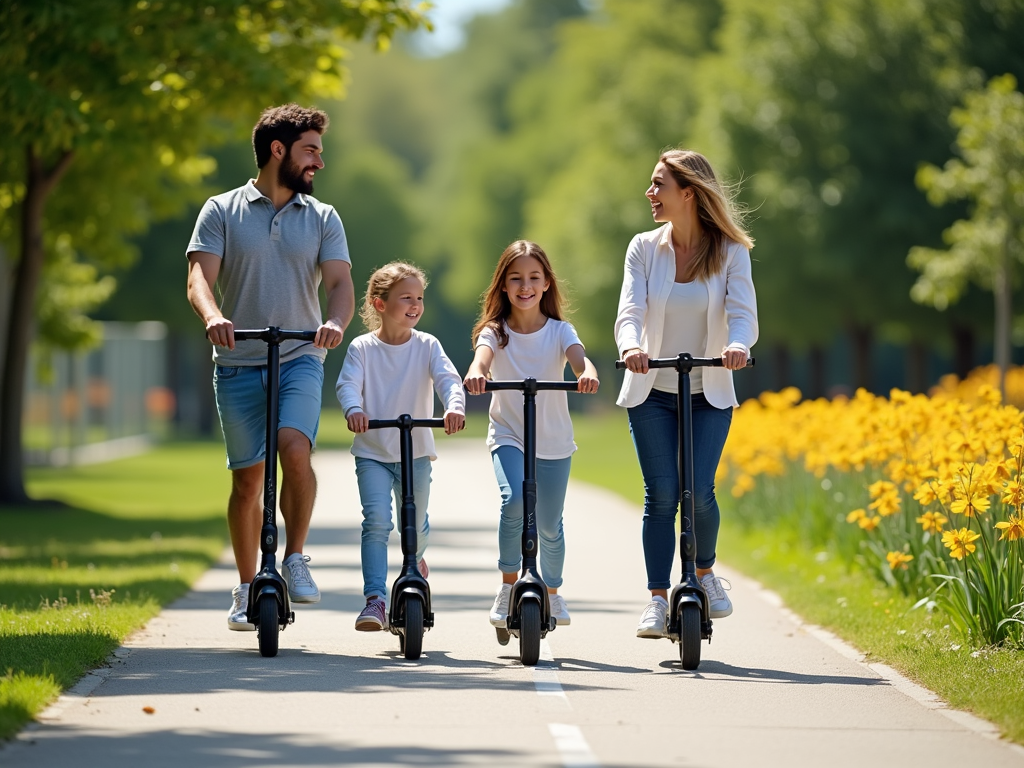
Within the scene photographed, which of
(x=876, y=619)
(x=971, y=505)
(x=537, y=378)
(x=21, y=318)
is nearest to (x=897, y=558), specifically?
(x=876, y=619)

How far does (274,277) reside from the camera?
8500 mm

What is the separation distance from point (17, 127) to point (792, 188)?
65.5ft

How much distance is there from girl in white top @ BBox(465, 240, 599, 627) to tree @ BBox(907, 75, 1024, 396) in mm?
14885

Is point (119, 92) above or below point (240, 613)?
above

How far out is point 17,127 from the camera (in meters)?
14.4

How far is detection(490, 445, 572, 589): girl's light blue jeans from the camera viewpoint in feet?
27.4

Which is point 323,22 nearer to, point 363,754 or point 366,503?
point 366,503

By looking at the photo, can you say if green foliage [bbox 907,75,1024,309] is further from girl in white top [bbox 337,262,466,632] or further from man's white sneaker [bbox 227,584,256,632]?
man's white sneaker [bbox 227,584,256,632]

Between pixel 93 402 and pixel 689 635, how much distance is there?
31.6m

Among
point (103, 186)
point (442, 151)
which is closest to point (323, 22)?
point (103, 186)

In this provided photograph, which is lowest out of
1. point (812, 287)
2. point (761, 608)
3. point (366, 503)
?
point (761, 608)

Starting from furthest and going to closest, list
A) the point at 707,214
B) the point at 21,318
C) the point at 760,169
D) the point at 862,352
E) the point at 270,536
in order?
1. the point at 862,352
2. the point at 760,169
3. the point at 21,318
4. the point at 707,214
5. the point at 270,536

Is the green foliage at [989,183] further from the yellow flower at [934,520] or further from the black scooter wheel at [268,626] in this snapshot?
the black scooter wheel at [268,626]

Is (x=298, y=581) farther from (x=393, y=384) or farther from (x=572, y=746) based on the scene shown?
(x=572, y=746)
